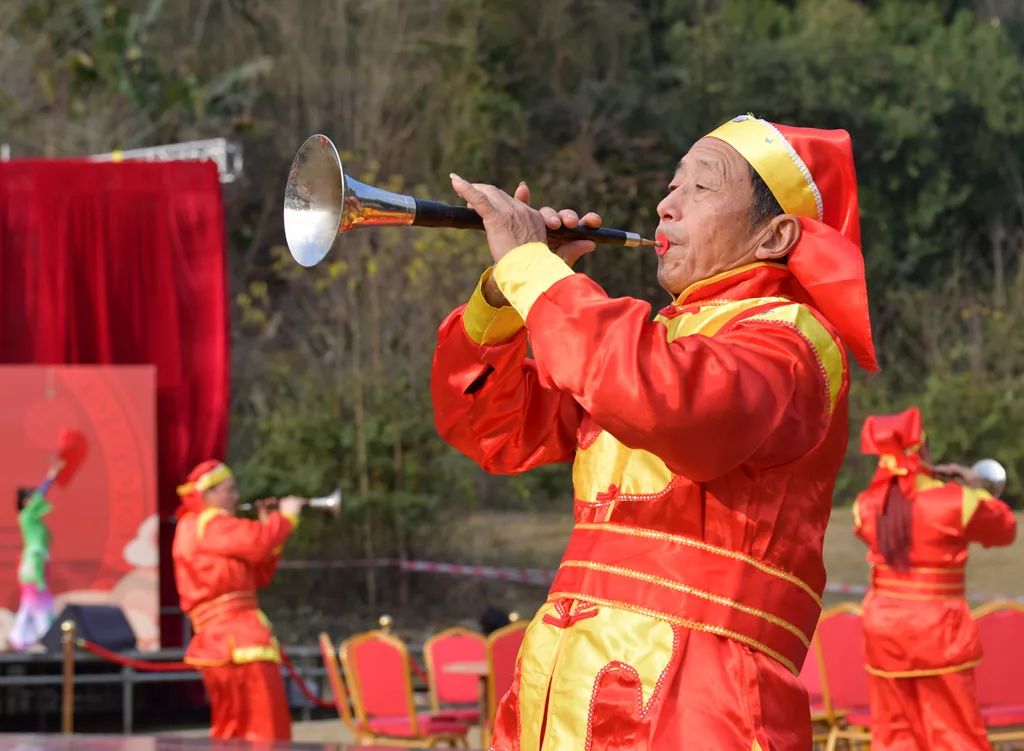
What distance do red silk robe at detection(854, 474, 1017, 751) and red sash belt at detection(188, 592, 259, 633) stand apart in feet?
8.48

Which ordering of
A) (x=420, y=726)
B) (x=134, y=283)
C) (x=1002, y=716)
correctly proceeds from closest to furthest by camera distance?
(x=1002, y=716), (x=420, y=726), (x=134, y=283)

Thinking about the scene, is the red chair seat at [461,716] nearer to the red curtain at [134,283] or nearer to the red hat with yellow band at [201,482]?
the red hat with yellow band at [201,482]

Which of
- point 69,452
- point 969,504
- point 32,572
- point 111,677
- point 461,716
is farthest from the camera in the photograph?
point 111,677

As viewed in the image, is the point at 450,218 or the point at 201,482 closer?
the point at 450,218

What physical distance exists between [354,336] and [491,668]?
587cm

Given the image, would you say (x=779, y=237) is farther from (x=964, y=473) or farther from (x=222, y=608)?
(x=222, y=608)

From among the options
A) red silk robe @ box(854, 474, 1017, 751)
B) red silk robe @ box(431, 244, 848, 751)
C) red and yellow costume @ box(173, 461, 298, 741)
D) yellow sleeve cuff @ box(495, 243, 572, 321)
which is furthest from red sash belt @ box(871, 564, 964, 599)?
yellow sleeve cuff @ box(495, 243, 572, 321)

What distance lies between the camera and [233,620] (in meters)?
6.64

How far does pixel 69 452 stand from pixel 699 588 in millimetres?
7245

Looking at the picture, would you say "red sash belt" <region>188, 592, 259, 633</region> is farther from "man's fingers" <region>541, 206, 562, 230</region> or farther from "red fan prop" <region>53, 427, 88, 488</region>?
"man's fingers" <region>541, 206, 562, 230</region>

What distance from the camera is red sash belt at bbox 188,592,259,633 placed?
21.8 feet

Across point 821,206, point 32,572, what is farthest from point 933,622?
point 32,572

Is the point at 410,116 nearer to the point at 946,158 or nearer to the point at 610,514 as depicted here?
the point at 946,158

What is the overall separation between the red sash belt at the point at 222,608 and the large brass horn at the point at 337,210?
15.2 feet
